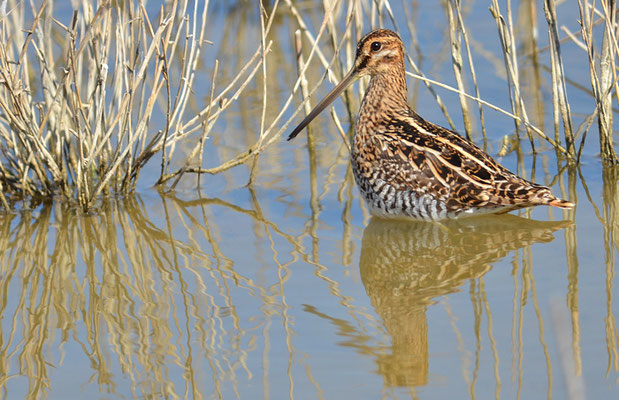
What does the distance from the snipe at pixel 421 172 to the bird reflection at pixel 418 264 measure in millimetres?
112

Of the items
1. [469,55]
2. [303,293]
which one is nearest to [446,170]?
[469,55]

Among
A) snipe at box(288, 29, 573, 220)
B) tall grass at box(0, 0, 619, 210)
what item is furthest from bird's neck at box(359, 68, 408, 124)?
tall grass at box(0, 0, 619, 210)

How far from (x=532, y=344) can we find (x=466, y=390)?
47cm

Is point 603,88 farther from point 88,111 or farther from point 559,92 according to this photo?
point 88,111

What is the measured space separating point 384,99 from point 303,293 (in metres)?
1.62

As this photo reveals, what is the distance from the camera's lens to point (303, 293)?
184 inches

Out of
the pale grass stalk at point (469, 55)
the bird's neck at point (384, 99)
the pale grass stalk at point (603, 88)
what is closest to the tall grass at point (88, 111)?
the bird's neck at point (384, 99)

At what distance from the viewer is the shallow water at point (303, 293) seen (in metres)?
3.89

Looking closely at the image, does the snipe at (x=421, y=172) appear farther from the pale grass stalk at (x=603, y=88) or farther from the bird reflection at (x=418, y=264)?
the pale grass stalk at (x=603, y=88)

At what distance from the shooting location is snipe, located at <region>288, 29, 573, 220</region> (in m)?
5.20

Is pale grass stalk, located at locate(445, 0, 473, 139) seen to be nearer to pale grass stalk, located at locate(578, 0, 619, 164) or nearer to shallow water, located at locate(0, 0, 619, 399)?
shallow water, located at locate(0, 0, 619, 399)

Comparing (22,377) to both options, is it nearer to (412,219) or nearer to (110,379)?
(110,379)

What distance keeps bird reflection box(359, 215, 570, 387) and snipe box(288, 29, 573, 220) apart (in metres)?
0.11

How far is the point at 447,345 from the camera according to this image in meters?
4.05
